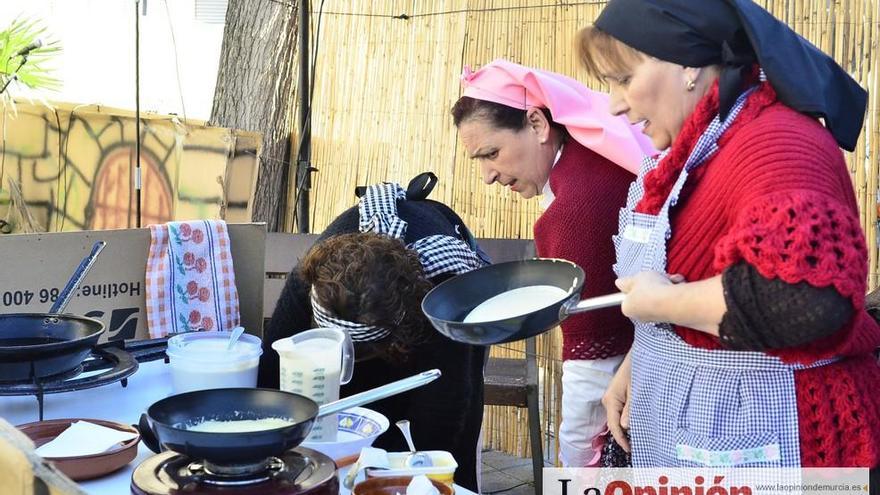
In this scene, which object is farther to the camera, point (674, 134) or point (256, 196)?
point (256, 196)

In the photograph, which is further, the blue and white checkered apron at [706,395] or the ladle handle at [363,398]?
the blue and white checkered apron at [706,395]

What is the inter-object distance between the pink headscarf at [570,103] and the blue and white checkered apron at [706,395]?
24.6 inches

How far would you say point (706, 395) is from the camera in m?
1.58

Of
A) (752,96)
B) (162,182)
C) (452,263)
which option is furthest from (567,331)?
(162,182)

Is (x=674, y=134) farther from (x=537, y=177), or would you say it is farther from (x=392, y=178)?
(x=392, y=178)

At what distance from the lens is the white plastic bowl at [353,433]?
1.64m

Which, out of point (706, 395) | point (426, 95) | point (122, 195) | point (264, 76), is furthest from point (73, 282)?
point (122, 195)

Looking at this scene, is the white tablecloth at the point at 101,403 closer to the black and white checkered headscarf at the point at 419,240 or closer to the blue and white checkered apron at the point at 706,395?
the black and white checkered headscarf at the point at 419,240

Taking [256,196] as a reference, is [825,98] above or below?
above

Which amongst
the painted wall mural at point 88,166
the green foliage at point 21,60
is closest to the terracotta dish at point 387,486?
the painted wall mural at point 88,166

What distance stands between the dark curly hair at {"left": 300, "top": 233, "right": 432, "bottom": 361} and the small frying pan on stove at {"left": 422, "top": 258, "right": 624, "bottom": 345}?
10.5 inches

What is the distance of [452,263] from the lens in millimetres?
2184

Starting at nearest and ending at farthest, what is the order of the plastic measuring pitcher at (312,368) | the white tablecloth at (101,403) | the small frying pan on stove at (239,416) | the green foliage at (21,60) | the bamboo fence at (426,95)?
1. the small frying pan on stove at (239,416)
2. the plastic measuring pitcher at (312,368)
3. the white tablecloth at (101,403)
4. the bamboo fence at (426,95)
5. the green foliage at (21,60)

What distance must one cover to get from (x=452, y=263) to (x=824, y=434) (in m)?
0.93
